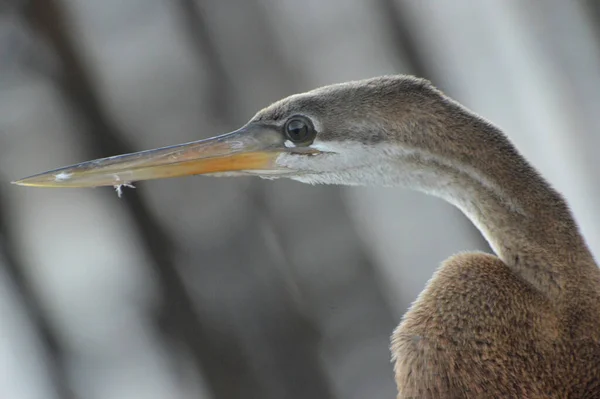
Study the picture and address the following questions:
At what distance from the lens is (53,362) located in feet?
6.64

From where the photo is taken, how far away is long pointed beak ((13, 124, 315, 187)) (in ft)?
3.27

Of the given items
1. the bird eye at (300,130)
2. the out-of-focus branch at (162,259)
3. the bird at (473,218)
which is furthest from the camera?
the out-of-focus branch at (162,259)

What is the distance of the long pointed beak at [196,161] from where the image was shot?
996mm

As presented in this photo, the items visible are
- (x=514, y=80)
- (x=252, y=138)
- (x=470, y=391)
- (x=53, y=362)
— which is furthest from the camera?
(x=514, y=80)

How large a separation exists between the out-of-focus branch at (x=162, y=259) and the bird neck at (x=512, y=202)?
48.9 inches

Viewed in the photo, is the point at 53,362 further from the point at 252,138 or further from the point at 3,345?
the point at 252,138

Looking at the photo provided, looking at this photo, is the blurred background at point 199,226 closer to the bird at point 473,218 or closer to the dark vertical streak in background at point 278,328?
the dark vertical streak in background at point 278,328

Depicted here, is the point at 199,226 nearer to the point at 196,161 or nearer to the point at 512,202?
the point at 196,161

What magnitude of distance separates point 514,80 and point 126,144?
111 centimetres

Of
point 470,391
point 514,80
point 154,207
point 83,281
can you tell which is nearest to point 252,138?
point 470,391

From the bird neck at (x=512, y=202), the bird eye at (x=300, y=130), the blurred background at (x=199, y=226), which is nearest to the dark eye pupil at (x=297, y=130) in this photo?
the bird eye at (x=300, y=130)

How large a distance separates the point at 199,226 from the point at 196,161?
107 cm

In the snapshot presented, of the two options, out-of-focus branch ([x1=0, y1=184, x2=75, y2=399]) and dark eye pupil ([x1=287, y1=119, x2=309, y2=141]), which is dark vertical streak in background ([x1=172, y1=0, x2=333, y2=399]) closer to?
out-of-focus branch ([x1=0, y1=184, x2=75, y2=399])

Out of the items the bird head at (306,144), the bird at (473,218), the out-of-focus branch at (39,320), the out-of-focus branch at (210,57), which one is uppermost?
the out-of-focus branch at (210,57)
